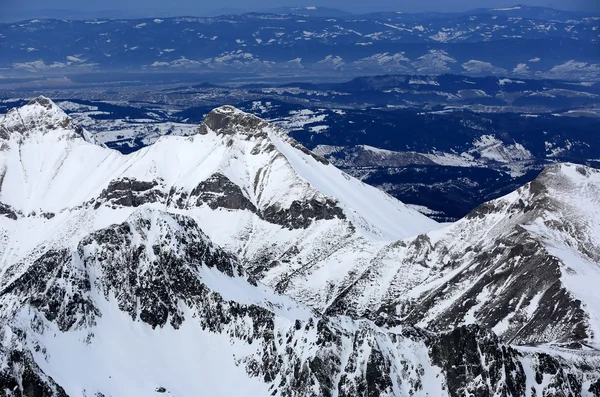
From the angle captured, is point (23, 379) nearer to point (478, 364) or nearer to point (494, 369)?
point (478, 364)

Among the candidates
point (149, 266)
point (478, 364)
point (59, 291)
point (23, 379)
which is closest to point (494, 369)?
point (478, 364)

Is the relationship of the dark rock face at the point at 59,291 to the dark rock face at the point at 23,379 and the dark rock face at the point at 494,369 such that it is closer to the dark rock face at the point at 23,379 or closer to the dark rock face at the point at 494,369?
the dark rock face at the point at 23,379

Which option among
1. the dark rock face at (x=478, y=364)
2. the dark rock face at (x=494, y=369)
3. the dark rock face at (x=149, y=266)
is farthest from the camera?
the dark rock face at (x=149, y=266)

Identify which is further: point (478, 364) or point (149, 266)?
point (149, 266)

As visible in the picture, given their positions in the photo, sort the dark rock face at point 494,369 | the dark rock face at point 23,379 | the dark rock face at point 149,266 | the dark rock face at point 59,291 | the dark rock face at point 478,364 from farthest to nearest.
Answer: the dark rock face at point 149,266 → the dark rock face at point 59,291 → the dark rock face at point 478,364 → the dark rock face at point 494,369 → the dark rock face at point 23,379

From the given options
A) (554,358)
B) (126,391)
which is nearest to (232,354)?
(126,391)

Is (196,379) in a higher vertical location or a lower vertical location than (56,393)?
lower

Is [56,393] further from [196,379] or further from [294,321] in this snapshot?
[294,321]

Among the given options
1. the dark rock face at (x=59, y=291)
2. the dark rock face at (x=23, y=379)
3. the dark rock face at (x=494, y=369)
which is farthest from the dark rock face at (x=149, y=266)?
the dark rock face at (x=494, y=369)

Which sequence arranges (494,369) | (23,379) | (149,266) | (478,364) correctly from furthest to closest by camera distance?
1. (149,266)
2. (478,364)
3. (494,369)
4. (23,379)

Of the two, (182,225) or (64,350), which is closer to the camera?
(64,350)

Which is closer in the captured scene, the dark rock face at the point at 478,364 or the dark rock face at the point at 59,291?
the dark rock face at the point at 478,364
